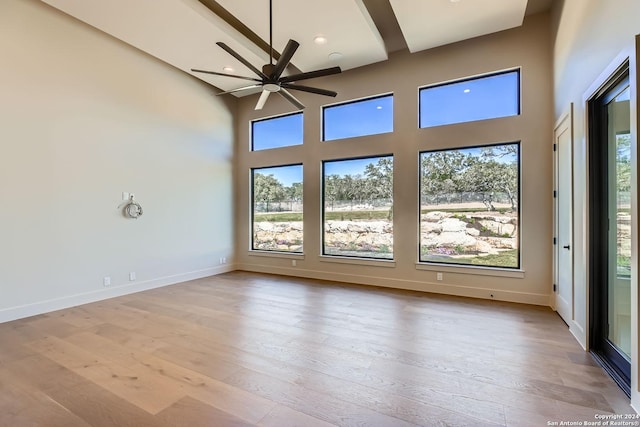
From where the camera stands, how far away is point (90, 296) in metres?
4.32

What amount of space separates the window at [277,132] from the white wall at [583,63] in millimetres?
4220

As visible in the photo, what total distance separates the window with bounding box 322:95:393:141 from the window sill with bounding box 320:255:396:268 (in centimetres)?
230

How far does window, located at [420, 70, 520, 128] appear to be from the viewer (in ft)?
14.5

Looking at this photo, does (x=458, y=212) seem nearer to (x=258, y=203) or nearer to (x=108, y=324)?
(x=258, y=203)

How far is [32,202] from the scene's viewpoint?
377 cm

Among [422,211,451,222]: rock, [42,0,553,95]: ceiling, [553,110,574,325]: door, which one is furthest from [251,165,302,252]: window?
[553,110,574,325]: door

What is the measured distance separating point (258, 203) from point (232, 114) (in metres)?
2.12

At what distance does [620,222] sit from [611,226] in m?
0.18

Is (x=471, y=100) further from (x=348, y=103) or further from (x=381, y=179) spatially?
(x=348, y=103)

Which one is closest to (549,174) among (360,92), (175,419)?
(360,92)

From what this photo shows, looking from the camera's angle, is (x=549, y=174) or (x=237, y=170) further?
(x=237, y=170)

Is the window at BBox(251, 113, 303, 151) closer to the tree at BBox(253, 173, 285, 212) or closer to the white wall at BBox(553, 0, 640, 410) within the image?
the tree at BBox(253, 173, 285, 212)

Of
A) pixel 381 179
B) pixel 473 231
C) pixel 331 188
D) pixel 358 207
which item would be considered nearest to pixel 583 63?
→ pixel 473 231

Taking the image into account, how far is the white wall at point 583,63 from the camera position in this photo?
2.03 m
